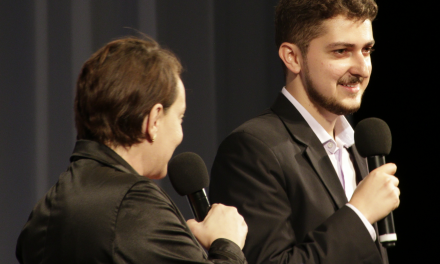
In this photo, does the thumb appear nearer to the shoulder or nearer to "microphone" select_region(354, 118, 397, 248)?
the shoulder

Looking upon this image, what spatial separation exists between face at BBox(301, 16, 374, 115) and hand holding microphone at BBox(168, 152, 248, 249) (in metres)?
0.48

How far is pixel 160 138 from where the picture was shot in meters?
1.18

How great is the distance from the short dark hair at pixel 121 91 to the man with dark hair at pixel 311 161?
0.43 meters

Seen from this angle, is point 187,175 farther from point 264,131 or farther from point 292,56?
point 292,56

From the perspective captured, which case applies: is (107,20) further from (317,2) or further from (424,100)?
(424,100)

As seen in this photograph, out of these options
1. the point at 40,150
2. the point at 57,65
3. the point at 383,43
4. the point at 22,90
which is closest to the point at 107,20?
the point at 57,65

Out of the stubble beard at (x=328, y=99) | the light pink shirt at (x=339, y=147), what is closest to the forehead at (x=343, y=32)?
the stubble beard at (x=328, y=99)

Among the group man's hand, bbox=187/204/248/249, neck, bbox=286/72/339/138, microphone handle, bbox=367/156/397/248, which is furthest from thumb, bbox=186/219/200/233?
neck, bbox=286/72/339/138

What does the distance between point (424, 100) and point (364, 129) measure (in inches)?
44.6

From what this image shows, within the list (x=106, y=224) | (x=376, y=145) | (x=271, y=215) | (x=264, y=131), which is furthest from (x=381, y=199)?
(x=106, y=224)

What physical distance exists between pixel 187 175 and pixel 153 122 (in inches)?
10.7

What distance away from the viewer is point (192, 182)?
4.45 ft

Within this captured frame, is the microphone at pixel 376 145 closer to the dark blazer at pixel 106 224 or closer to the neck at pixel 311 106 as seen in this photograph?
the neck at pixel 311 106

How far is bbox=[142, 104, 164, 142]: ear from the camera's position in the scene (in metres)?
1.13
